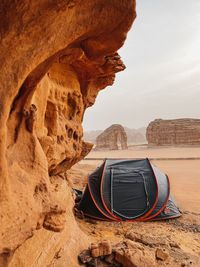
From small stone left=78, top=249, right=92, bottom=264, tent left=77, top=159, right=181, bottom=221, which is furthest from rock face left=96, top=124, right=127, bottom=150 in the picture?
small stone left=78, top=249, right=92, bottom=264

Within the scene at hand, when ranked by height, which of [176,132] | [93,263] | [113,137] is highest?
[176,132]

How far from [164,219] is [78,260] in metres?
3.04

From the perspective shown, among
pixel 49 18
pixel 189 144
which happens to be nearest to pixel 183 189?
pixel 49 18

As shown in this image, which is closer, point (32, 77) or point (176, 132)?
point (32, 77)

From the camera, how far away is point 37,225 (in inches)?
75.6

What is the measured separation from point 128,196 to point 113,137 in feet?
89.7

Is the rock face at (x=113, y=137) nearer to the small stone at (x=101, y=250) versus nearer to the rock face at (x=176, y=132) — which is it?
the rock face at (x=176, y=132)

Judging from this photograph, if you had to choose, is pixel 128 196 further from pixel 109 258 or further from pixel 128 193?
pixel 109 258

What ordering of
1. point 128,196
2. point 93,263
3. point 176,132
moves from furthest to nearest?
point 176,132 < point 128,196 < point 93,263

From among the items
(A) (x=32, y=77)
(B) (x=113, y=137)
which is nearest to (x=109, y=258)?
(A) (x=32, y=77)

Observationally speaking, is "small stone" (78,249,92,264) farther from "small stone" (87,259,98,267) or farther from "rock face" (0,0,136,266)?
"rock face" (0,0,136,266)

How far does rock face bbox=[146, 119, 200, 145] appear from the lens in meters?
29.7

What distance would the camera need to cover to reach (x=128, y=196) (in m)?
5.64

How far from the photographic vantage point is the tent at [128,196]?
531 centimetres
